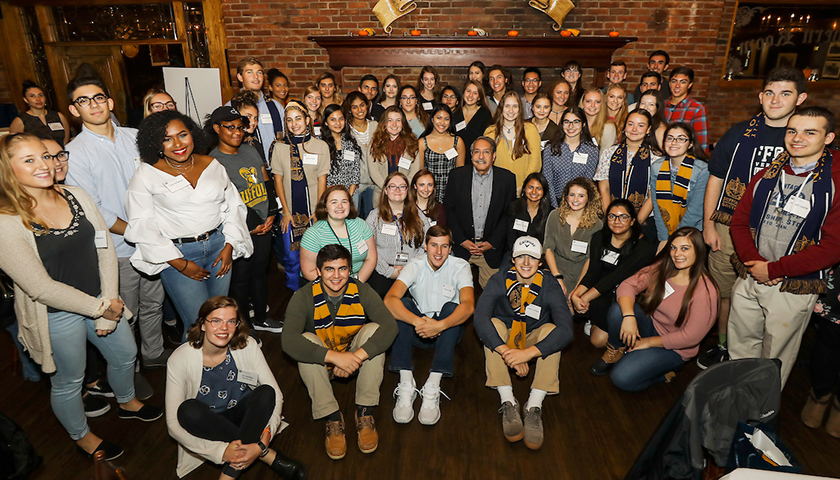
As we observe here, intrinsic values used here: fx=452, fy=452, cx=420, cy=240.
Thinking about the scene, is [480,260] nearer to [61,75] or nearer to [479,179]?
[479,179]

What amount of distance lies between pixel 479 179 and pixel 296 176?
1424mm

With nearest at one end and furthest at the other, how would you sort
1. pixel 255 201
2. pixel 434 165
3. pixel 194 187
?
pixel 194 187
pixel 255 201
pixel 434 165

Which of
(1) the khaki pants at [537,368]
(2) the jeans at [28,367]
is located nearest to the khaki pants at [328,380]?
(1) the khaki pants at [537,368]

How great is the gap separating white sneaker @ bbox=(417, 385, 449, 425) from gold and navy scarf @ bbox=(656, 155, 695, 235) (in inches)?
79.6

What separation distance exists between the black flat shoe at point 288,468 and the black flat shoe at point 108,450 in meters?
0.82

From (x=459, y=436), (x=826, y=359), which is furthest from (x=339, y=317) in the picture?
(x=826, y=359)

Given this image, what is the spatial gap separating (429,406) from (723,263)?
213 centimetres

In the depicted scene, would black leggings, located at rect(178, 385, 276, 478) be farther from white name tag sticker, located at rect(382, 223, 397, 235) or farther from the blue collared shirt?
white name tag sticker, located at rect(382, 223, 397, 235)

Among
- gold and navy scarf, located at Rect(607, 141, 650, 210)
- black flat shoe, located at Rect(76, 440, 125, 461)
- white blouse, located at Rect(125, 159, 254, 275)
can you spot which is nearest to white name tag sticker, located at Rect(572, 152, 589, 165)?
gold and navy scarf, located at Rect(607, 141, 650, 210)

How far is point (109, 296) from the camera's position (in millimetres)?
2137

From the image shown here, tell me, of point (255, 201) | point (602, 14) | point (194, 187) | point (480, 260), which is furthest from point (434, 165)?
point (602, 14)

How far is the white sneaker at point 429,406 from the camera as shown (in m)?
2.50

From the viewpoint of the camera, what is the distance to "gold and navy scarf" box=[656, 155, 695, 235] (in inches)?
121

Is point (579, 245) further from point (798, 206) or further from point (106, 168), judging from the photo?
point (106, 168)
